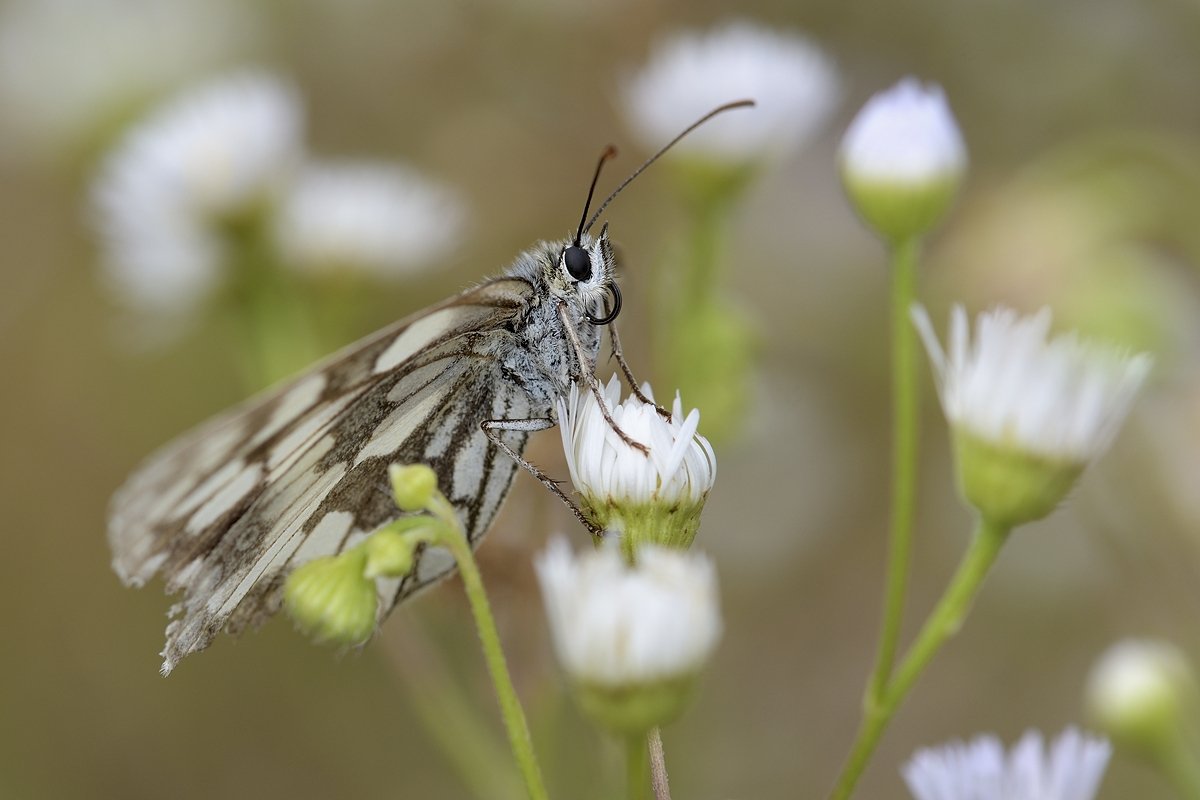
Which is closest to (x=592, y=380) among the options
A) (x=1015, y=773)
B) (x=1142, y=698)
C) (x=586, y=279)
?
(x=586, y=279)

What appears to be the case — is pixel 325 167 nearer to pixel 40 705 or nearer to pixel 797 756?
pixel 40 705

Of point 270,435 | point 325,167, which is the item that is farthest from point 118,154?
point 270,435

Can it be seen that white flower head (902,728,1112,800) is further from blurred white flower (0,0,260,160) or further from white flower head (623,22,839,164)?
blurred white flower (0,0,260,160)

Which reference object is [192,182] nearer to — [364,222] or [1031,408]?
[364,222]

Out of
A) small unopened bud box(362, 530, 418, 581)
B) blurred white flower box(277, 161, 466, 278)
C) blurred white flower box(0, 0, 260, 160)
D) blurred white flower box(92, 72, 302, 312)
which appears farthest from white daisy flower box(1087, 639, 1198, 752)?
blurred white flower box(0, 0, 260, 160)

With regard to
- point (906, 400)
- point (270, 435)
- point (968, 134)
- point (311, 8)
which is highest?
point (311, 8)
